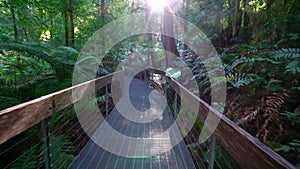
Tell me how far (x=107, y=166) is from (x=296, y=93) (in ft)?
7.39

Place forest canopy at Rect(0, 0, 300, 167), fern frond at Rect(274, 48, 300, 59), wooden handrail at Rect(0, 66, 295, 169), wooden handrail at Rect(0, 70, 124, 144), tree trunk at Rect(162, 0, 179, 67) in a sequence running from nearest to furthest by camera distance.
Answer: wooden handrail at Rect(0, 66, 295, 169), wooden handrail at Rect(0, 70, 124, 144), forest canopy at Rect(0, 0, 300, 167), fern frond at Rect(274, 48, 300, 59), tree trunk at Rect(162, 0, 179, 67)

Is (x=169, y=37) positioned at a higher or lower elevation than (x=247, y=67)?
higher

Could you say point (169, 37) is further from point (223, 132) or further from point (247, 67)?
point (223, 132)

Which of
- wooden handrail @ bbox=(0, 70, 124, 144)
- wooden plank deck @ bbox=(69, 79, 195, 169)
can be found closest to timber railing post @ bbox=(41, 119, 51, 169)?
wooden handrail @ bbox=(0, 70, 124, 144)

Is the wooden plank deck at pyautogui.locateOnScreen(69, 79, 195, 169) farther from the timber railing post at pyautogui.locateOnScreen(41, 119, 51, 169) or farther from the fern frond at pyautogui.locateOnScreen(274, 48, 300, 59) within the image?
the fern frond at pyautogui.locateOnScreen(274, 48, 300, 59)

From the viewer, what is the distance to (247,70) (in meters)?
3.34

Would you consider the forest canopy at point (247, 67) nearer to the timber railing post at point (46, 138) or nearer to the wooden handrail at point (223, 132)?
the timber railing post at point (46, 138)

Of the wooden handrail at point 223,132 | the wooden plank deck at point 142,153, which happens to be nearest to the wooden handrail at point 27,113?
the wooden handrail at point 223,132

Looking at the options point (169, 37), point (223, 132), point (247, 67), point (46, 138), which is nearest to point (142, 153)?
point (46, 138)

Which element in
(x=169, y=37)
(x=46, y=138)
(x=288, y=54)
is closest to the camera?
(x=46, y=138)

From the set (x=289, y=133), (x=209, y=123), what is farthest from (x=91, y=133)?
(x=289, y=133)

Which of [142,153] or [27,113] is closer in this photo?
[27,113]

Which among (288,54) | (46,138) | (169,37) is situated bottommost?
(46,138)

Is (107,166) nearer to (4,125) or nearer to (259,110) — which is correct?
(4,125)
